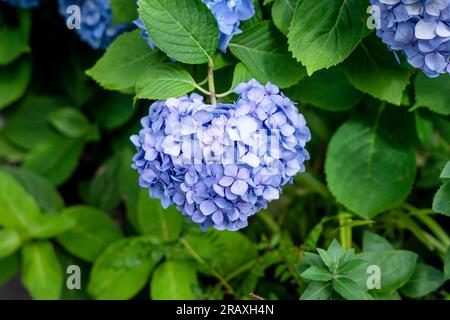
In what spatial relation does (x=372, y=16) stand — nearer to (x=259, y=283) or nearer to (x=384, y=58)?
(x=384, y=58)

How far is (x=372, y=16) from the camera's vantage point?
108 centimetres

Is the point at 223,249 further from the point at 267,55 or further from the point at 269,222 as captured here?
the point at 267,55

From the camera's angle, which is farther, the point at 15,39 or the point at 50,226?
the point at 15,39

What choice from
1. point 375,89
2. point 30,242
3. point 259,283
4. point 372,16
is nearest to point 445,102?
point 375,89

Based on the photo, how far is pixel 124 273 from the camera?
1393mm

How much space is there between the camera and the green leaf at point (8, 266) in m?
1.46

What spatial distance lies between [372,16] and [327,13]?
0.08 meters

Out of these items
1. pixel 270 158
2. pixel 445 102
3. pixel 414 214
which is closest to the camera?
pixel 270 158

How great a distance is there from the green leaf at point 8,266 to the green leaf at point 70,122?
358mm

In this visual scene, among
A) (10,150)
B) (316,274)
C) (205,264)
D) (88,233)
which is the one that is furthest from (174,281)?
(10,150)

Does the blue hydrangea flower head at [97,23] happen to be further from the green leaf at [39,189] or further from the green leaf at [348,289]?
the green leaf at [348,289]

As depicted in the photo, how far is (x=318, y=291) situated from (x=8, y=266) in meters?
0.71

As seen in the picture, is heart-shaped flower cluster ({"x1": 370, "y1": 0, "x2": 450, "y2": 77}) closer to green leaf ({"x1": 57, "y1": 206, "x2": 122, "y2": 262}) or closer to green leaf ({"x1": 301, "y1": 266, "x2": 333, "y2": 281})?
green leaf ({"x1": 301, "y1": 266, "x2": 333, "y2": 281})

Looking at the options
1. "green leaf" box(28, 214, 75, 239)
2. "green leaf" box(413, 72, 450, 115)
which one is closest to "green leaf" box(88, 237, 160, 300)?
"green leaf" box(28, 214, 75, 239)
